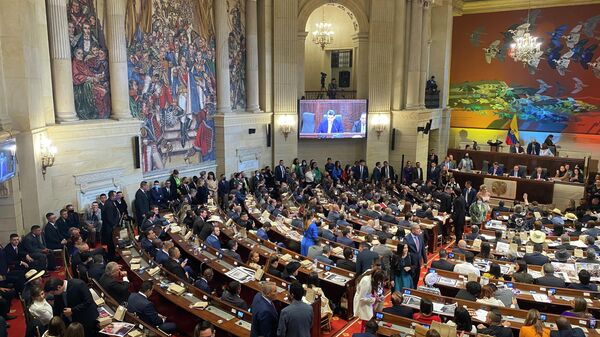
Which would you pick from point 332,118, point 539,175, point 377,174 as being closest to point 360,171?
point 377,174

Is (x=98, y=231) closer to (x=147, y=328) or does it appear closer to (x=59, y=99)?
(x=59, y=99)

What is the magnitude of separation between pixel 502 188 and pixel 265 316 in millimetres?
15825

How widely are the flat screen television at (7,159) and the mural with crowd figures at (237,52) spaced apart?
31.3 feet

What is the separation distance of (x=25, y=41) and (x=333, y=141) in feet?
44.8

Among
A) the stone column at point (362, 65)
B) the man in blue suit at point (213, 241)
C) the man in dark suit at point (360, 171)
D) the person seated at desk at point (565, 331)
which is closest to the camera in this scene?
the person seated at desk at point (565, 331)

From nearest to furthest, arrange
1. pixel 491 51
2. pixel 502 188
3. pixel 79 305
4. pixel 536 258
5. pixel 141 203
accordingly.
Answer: pixel 79 305 → pixel 536 258 → pixel 141 203 → pixel 502 188 → pixel 491 51

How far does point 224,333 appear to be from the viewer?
24.3ft

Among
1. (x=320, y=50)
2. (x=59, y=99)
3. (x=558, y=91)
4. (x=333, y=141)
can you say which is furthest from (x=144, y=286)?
(x=558, y=91)

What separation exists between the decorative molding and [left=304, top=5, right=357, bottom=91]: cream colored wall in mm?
8154

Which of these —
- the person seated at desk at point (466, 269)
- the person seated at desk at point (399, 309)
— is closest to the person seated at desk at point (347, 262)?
the person seated at desk at point (466, 269)

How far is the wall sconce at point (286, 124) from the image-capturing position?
20.5m

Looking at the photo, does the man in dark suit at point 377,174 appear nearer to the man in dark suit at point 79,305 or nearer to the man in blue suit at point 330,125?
the man in blue suit at point 330,125

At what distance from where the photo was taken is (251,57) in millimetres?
19531

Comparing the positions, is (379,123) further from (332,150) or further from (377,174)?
(377,174)
